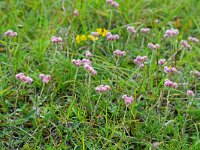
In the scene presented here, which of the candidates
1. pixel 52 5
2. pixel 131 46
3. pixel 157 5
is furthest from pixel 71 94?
pixel 157 5

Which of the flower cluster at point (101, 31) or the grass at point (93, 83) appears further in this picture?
the flower cluster at point (101, 31)

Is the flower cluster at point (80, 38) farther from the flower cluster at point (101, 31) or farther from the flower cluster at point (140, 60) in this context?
the flower cluster at point (140, 60)

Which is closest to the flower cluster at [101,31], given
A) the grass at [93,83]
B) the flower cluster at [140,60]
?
the grass at [93,83]

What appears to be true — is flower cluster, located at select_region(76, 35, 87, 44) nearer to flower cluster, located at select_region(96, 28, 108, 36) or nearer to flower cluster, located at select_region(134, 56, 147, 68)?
flower cluster, located at select_region(96, 28, 108, 36)

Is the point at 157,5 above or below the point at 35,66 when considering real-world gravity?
above

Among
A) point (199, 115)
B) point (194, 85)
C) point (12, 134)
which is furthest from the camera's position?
point (194, 85)

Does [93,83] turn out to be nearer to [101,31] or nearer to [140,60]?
[140,60]

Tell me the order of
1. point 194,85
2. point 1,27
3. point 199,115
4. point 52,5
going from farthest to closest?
point 52,5 → point 1,27 → point 194,85 → point 199,115

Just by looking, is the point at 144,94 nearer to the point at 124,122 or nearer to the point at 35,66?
the point at 124,122
